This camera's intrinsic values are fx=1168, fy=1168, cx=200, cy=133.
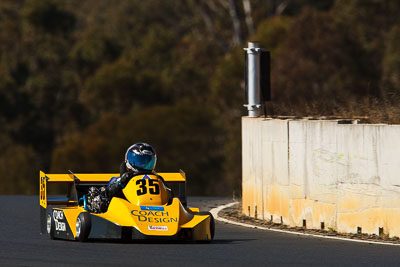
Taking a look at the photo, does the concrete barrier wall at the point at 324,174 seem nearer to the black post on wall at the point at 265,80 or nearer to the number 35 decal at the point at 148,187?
the black post on wall at the point at 265,80

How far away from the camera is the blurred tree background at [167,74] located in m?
56.5

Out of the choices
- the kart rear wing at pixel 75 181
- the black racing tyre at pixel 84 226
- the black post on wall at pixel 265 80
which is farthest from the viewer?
the black post on wall at pixel 265 80

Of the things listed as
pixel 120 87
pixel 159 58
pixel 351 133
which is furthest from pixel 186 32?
pixel 351 133

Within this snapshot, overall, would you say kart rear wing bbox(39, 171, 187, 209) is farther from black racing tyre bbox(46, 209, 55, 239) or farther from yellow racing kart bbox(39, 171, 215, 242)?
yellow racing kart bbox(39, 171, 215, 242)

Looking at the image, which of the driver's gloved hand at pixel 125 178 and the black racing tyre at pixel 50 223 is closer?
the driver's gloved hand at pixel 125 178

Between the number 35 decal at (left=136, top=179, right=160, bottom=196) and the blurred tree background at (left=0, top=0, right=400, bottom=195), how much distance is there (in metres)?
35.5

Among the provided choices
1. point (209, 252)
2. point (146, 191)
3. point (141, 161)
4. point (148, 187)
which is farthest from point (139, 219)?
point (141, 161)

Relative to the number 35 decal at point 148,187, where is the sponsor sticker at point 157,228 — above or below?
below

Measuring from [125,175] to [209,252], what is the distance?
6.88 ft

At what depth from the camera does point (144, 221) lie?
14.6 m

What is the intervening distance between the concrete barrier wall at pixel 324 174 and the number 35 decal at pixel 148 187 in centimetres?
317

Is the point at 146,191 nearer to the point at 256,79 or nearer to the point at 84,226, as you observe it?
the point at 84,226

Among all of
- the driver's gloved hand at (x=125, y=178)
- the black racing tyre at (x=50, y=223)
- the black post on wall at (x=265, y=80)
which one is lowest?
the black racing tyre at (x=50, y=223)

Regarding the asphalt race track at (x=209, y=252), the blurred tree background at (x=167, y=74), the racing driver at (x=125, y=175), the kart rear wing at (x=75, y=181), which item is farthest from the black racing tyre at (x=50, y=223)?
the blurred tree background at (x=167, y=74)
